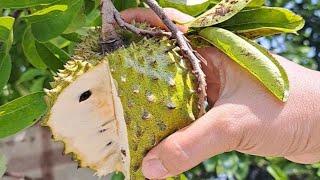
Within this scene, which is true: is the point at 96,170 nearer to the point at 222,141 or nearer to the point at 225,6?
the point at 222,141

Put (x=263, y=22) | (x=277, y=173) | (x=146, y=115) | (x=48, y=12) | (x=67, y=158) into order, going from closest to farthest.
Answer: (x=146, y=115), (x=263, y=22), (x=48, y=12), (x=277, y=173), (x=67, y=158)

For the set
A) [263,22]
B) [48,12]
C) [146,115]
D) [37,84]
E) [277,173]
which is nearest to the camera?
[146,115]

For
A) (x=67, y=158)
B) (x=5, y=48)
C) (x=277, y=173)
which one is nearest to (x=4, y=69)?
(x=5, y=48)

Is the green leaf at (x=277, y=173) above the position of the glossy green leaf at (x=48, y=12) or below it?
below

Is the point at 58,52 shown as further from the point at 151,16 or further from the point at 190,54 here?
the point at 190,54

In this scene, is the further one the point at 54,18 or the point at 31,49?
the point at 31,49

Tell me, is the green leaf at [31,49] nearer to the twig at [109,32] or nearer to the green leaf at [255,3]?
the twig at [109,32]

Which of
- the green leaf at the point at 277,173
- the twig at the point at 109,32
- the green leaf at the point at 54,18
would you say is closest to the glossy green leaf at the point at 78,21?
the green leaf at the point at 54,18
